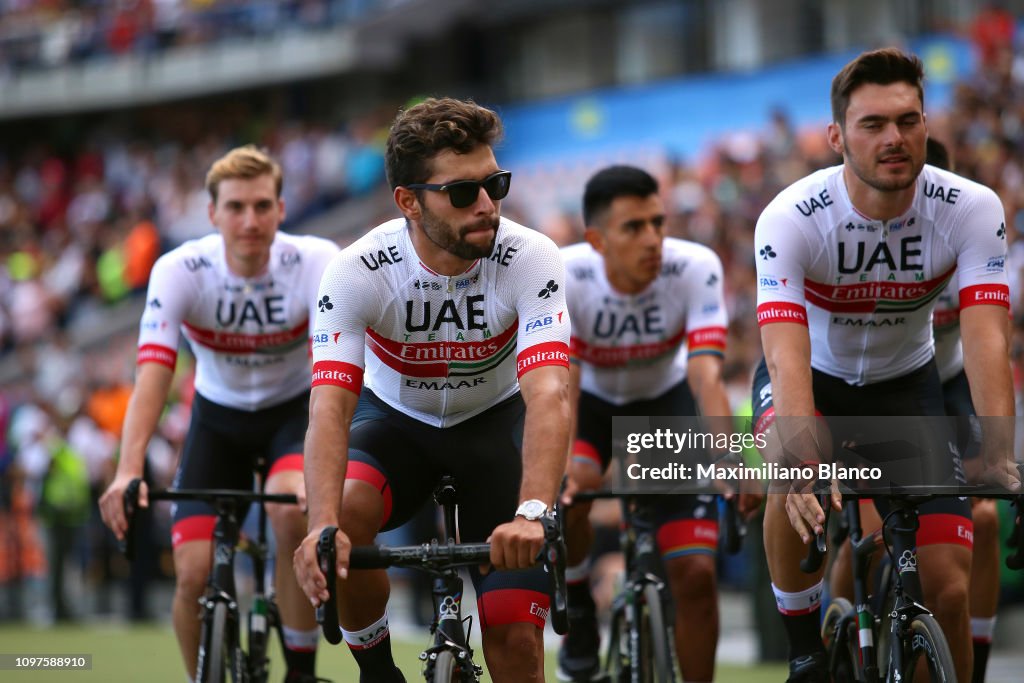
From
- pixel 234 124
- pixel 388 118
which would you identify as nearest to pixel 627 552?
pixel 388 118

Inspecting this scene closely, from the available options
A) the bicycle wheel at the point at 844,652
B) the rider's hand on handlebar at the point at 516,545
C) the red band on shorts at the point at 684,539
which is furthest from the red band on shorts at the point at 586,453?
the rider's hand on handlebar at the point at 516,545

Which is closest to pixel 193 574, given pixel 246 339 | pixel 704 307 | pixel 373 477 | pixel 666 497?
pixel 246 339

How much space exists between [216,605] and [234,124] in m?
25.2

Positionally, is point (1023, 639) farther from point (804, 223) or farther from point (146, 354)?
point (146, 354)

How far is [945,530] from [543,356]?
5.96 feet

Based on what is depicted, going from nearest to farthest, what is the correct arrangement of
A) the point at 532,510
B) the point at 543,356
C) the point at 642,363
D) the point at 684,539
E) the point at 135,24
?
1. the point at 532,510
2. the point at 543,356
3. the point at 684,539
4. the point at 642,363
5. the point at 135,24

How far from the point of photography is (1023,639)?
36.2 ft

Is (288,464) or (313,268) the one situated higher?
(313,268)

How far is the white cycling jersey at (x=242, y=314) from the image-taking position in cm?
763

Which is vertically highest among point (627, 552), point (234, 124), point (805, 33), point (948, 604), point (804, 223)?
point (234, 124)

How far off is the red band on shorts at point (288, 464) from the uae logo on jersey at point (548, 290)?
7.70ft

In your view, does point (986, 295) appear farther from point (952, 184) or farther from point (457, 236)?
point (457, 236)

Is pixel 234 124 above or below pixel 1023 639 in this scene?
above

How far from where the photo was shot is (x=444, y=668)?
205 inches
